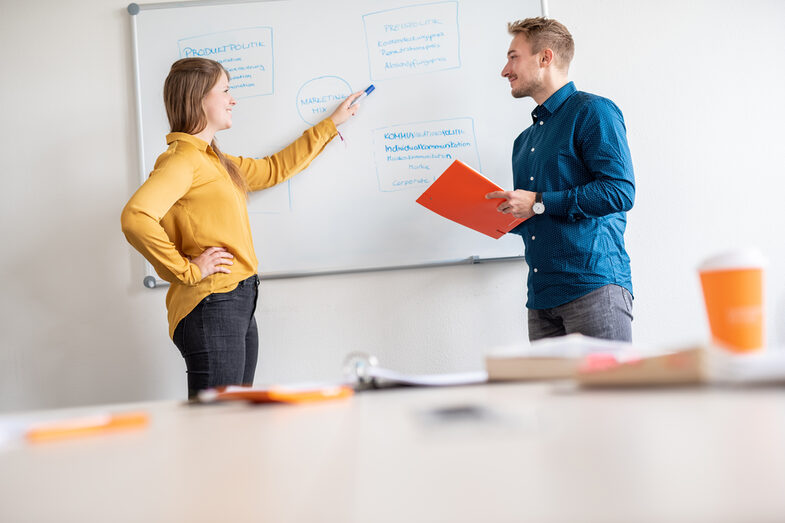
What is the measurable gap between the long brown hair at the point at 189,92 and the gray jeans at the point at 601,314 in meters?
1.26

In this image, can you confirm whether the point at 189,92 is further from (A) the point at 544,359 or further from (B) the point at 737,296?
(B) the point at 737,296

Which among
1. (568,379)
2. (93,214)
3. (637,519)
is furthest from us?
(93,214)

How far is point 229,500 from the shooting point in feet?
1.09

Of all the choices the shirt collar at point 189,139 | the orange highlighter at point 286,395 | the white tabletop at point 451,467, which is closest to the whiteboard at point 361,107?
the shirt collar at point 189,139

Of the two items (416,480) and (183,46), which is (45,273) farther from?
(416,480)

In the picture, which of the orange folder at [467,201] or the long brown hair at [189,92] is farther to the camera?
the long brown hair at [189,92]

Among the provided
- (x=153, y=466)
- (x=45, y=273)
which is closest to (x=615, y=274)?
(x=153, y=466)

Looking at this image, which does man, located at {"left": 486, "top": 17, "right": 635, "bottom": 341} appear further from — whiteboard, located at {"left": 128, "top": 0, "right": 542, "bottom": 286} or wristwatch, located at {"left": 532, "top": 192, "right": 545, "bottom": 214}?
whiteboard, located at {"left": 128, "top": 0, "right": 542, "bottom": 286}

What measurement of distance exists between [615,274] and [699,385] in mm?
1368

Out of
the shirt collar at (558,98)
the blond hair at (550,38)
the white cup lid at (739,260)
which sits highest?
the blond hair at (550,38)

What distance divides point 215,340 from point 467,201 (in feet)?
2.82

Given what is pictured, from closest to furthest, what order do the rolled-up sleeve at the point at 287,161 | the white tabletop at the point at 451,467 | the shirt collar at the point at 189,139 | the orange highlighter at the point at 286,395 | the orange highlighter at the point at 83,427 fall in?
the white tabletop at the point at 451,467 → the orange highlighter at the point at 83,427 → the orange highlighter at the point at 286,395 → the shirt collar at the point at 189,139 → the rolled-up sleeve at the point at 287,161

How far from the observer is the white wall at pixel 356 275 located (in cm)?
240

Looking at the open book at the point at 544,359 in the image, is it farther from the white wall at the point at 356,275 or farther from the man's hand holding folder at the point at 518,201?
the white wall at the point at 356,275
